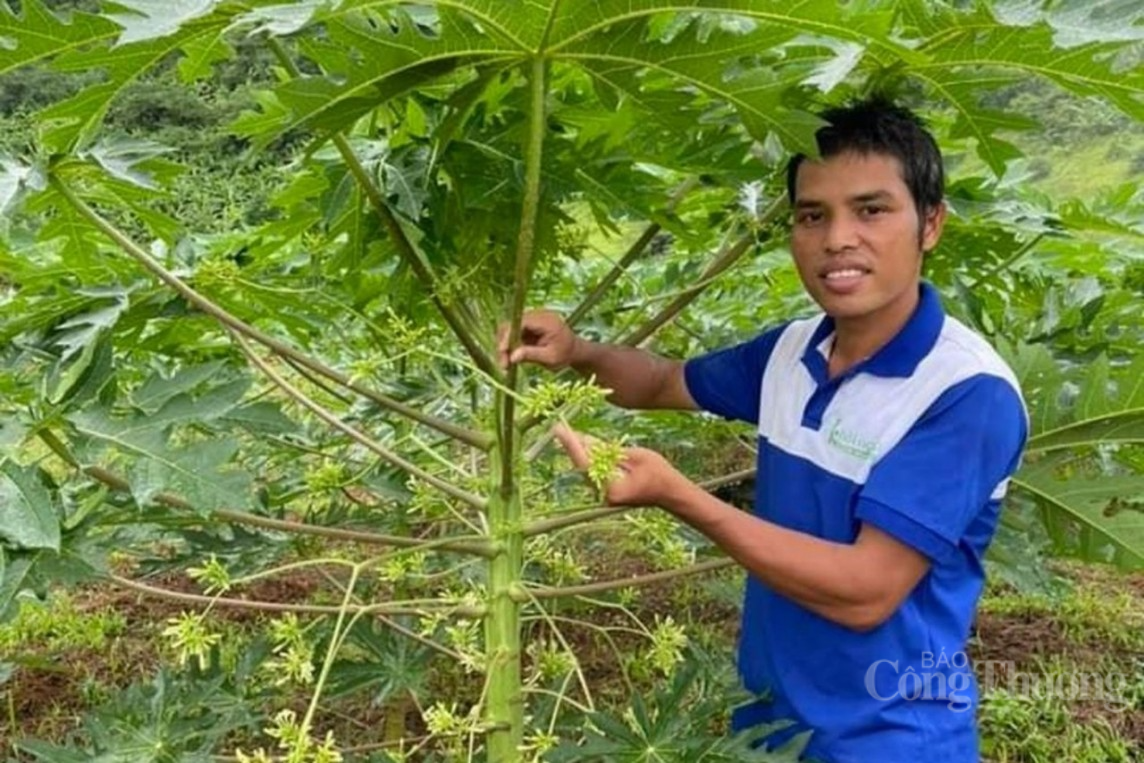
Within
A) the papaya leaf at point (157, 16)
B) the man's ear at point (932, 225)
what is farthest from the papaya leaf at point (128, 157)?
the man's ear at point (932, 225)

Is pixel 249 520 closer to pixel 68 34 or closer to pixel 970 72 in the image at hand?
pixel 68 34

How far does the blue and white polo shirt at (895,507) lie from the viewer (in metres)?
1.16

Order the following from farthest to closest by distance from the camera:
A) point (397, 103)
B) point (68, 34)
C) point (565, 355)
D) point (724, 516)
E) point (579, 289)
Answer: point (579, 289), point (565, 355), point (397, 103), point (724, 516), point (68, 34)

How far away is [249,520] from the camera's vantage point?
1279 mm

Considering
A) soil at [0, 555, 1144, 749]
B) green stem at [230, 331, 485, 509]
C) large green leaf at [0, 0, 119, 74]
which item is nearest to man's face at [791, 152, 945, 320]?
green stem at [230, 331, 485, 509]

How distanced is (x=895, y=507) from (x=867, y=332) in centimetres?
24

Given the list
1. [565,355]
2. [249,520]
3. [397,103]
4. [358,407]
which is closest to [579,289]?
[358,407]

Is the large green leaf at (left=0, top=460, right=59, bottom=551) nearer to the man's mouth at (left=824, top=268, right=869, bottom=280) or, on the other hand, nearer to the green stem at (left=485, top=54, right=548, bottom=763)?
the green stem at (left=485, top=54, right=548, bottom=763)

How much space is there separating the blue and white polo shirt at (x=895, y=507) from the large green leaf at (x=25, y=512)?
732mm

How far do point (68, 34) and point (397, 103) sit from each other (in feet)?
1.33

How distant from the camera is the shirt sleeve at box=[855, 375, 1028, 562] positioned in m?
1.14

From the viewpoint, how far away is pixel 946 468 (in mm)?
1150

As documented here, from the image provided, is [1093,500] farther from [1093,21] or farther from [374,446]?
[374,446]

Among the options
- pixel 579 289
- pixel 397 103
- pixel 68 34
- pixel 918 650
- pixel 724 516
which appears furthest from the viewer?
pixel 579 289
